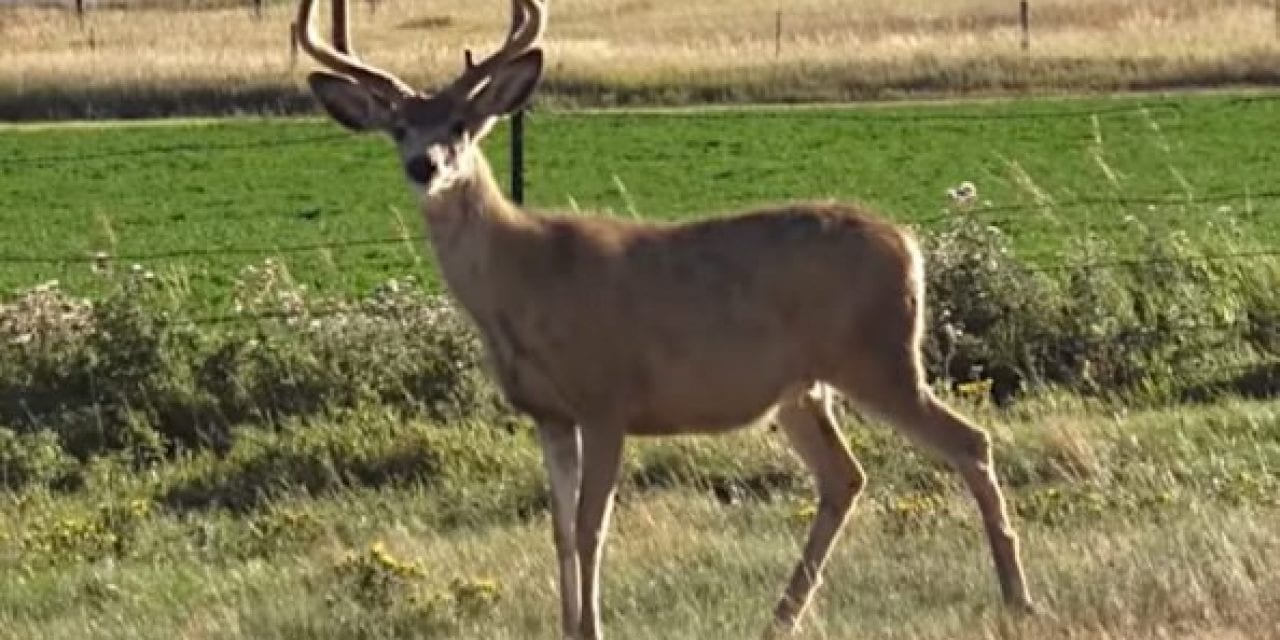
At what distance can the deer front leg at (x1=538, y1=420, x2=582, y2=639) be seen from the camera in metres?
9.30

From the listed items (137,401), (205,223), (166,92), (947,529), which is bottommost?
(166,92)

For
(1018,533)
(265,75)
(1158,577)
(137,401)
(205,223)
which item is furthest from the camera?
(265,75)

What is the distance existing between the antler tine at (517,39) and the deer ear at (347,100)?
30 centimetres

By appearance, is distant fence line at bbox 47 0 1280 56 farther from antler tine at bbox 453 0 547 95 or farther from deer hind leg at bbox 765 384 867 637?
deer hind leg at bbox 765 384 867 637

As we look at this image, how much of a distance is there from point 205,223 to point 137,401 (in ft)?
50.7

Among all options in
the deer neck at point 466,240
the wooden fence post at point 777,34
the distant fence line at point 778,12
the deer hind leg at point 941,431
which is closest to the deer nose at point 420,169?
the deer neck at point 466,240

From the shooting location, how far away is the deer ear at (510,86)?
31.8 ft

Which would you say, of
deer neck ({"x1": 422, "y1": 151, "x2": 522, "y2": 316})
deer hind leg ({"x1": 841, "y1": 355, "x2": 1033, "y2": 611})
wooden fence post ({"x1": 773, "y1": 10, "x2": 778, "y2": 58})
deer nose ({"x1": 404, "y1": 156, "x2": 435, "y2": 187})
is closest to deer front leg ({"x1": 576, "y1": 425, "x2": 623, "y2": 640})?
deer neck ({"x1": 422, "y1": 151, "x2": 522, "y2": 316})

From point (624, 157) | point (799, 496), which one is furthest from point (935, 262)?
point (624, 157)

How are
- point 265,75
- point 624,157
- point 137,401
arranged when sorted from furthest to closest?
point 265,75, point 624,157, point 137,401

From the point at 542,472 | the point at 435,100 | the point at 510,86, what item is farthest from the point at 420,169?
the point at 542,472

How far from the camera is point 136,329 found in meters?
15.5

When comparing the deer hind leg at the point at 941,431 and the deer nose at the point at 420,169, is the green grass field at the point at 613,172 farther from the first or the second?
the deer nose at the point at 420,169

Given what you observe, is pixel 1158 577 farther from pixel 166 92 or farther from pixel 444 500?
pixel 166 92
